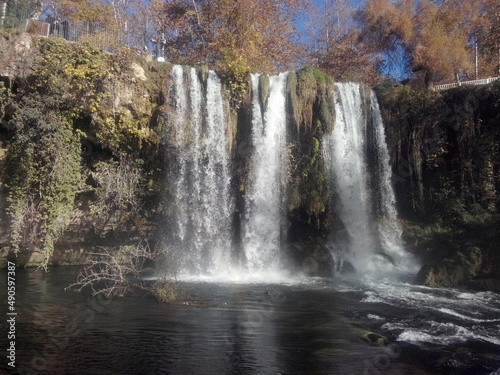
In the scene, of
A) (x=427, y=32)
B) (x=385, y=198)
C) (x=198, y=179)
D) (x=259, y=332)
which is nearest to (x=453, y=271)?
(x=385, y=198)

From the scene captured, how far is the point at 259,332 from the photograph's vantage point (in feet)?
27.7

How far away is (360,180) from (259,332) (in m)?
9.65

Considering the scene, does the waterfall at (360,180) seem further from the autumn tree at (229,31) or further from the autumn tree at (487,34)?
the autumn tree at (487,34)

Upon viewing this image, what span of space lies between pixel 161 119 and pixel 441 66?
16838 millimetres

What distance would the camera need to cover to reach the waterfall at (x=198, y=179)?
590 inches

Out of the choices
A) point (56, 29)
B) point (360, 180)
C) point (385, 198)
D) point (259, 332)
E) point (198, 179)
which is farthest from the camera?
point (56, 29)

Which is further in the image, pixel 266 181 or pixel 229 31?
pixel 229 31

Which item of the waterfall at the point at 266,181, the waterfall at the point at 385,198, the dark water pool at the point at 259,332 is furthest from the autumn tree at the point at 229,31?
the dark water pool at the point at 259,332

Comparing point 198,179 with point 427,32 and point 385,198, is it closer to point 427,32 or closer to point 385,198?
point 385,198

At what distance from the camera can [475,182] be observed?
1659 cm

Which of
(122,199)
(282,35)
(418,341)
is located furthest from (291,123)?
(282,35)

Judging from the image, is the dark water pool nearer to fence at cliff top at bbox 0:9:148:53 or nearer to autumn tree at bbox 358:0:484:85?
fence at cliff top at bbox 0:9:148:53

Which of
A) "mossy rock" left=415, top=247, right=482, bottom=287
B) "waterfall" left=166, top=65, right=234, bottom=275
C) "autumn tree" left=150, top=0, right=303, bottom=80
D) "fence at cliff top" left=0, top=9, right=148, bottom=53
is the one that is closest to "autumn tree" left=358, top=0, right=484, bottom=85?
"autumn tree" left=150, top=0, right=303, bottom=80

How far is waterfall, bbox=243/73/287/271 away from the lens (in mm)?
15117
